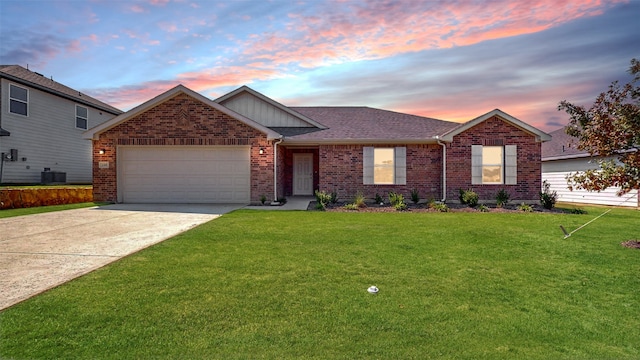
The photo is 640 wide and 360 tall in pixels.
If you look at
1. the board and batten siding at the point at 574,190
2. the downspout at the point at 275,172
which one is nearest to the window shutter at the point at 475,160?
the board and batten siding at the point at 574,190

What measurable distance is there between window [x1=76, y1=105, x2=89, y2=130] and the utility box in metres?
3.53

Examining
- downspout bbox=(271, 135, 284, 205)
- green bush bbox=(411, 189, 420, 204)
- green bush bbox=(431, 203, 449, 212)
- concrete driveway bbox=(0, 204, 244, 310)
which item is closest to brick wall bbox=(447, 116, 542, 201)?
green bush bbox=(411, 189, 420, 204)

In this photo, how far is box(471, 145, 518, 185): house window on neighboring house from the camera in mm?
16234

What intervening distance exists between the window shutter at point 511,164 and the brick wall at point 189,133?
32.9ft

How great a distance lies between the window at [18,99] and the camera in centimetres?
1794

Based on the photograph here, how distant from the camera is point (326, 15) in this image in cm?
1078

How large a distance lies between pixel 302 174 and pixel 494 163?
9.00m

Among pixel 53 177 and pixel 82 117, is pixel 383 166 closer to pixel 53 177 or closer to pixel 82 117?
pixel 53 177

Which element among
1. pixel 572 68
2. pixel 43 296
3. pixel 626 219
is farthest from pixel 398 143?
pixel 43 296

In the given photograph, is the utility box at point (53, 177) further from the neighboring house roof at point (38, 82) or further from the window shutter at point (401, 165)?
the window shutter at point (401, 165)

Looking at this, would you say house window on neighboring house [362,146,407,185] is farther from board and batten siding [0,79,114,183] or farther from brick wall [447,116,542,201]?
board and batten siding [0,79,114,183]

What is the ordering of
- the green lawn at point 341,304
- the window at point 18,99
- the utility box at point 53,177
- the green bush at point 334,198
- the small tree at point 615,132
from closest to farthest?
1. the green lawn at point 341,304
2. the small tree at point 615,132
3. the green bush at point 334,198
4. the window at point 18,99
5. the utility box at point 53,177

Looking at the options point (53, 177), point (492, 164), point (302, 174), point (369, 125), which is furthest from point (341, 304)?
point (53, 177)

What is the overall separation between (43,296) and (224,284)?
2.06 metres
